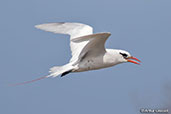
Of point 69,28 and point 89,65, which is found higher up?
point 69,28

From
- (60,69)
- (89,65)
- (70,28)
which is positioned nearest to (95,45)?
(89,65)

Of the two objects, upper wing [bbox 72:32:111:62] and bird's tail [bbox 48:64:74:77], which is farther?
bird's tail [bbox 48:64:74:77]

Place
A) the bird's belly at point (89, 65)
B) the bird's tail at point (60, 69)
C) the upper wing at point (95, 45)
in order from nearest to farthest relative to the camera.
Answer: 1. the upper wing at point (95, 45)
2. the bird's tail at point (60, 69)
3. the bird's belly at point (89, 65)

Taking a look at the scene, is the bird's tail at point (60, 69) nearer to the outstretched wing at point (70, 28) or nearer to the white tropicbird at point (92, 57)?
the white tropicbird at point (92, 57)

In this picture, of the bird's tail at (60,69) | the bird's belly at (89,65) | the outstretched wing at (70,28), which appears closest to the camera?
the bird's tail at (60,69)

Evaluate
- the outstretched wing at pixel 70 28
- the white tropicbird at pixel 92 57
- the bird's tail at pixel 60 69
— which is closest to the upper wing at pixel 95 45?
the white tropicbird at pixel 92 57

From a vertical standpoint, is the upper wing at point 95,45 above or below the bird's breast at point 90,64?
above

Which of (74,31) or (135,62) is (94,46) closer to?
(135,62)

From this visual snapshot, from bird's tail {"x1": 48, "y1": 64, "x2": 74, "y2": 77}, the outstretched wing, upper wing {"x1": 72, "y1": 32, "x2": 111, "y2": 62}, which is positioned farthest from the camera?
the outstretched wing

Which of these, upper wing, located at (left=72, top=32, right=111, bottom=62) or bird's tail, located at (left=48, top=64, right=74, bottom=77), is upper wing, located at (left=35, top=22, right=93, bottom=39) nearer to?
upper wing, located at (left=72, top=32, right=111, bottom=62)

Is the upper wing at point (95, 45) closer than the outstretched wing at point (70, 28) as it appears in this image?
Yes

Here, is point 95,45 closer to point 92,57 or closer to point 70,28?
point 92,57

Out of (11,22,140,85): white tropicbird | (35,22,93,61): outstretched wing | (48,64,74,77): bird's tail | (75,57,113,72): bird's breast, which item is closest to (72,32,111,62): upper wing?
(11,22,140,85): white tropicbird

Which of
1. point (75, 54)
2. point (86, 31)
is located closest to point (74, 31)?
point (86, 31)
